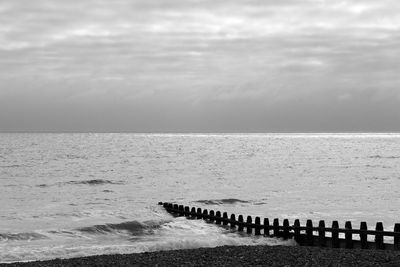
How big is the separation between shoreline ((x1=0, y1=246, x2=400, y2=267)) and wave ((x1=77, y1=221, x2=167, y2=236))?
12581mm

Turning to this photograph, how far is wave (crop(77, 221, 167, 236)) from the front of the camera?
107ft

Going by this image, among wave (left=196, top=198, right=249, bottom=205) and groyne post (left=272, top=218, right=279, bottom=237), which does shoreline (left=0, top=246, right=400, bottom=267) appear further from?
wave (left=196, top=198, right=249, bottom=205)

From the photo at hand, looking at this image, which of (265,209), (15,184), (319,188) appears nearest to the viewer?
(265,209)

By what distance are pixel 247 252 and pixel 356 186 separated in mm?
48187

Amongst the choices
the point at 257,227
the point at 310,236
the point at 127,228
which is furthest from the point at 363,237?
the point at 127,228

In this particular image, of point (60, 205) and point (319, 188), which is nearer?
point (60, 205)

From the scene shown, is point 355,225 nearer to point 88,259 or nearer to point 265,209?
point 265,209

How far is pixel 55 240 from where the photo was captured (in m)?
29.3

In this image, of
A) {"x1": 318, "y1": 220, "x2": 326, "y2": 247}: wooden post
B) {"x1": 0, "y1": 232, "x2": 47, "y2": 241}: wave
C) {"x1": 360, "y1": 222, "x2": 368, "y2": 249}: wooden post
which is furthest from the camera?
{"x1": 0, "y1": 232, "x2": 47, "y2": 241}: wave

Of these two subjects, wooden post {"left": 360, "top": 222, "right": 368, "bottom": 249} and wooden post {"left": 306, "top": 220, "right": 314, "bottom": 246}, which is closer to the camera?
wooden post {"left": 360, "top": 222, "right": 368, "bottom": 249}

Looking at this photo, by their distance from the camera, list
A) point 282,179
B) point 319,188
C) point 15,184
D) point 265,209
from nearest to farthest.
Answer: point 265,209
point 319,188
point 15,184
point 282,179

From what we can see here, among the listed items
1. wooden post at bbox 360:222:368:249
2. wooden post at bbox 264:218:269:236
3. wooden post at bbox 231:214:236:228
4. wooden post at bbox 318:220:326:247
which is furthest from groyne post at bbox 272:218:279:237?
wooden post at bbox 360:222:368:249

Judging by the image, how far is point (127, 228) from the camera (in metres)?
34.0

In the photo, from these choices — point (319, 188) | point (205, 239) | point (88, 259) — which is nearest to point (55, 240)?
point (205, 239)
